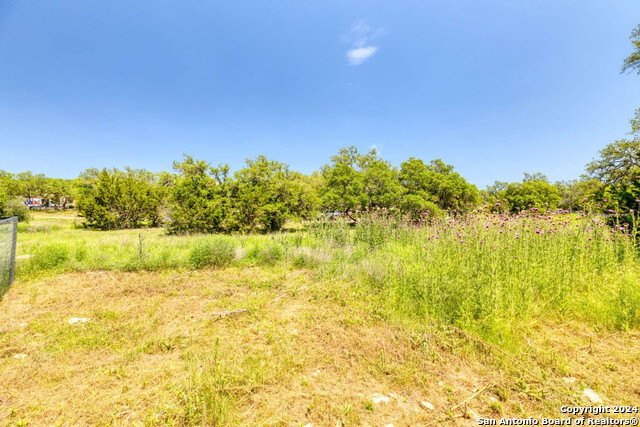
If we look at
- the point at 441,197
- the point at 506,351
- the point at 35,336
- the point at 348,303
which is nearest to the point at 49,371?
the point at 35,336

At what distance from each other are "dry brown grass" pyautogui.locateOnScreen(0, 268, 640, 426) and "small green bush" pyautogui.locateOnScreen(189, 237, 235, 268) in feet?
7.96

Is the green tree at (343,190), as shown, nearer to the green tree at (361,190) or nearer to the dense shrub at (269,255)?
the green tree at (361,190)

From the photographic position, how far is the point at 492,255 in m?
3.30

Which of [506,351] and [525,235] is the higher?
[525,235]

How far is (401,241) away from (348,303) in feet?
12.5

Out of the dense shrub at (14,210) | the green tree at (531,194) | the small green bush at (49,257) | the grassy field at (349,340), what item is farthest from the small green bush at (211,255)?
the green tree at (531,194)

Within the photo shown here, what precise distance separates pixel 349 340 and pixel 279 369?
858 mm

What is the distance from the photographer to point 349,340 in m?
2.71

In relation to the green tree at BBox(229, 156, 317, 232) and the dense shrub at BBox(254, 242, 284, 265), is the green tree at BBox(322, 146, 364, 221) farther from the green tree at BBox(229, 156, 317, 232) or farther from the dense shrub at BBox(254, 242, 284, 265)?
the dense shrub at BBox(254, 242, 284, 265)

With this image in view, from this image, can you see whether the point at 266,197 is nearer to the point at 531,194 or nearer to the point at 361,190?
the point at 361,190

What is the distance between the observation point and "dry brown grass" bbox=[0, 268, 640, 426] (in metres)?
1.79

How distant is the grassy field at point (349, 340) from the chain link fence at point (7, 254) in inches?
11.4

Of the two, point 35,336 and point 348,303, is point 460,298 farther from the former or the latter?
point 35,336

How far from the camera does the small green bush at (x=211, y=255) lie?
600 centimetres
